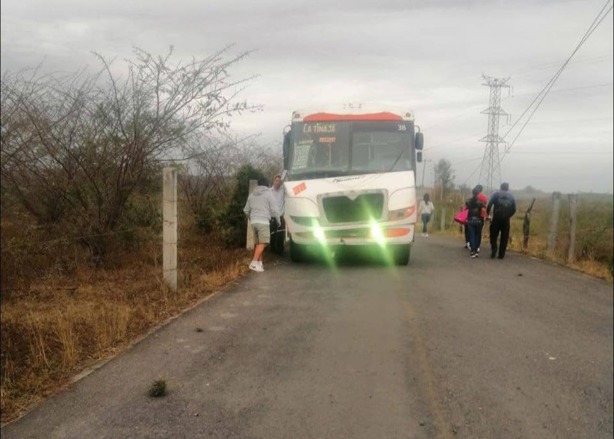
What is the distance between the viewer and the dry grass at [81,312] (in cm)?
A: 442

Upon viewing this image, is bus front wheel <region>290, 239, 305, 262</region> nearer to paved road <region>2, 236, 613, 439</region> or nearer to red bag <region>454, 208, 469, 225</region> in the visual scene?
paved road <region>2, 236, 613, 439</region>

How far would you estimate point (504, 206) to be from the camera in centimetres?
1141

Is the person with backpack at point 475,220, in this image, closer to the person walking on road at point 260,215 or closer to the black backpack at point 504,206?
the black backpack at point 504,206

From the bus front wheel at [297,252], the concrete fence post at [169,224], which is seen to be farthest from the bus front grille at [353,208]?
the concrete fence post at [169,224]

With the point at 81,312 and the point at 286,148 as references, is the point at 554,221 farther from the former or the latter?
the point at 81,312

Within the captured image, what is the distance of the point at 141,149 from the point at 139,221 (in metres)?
1.85

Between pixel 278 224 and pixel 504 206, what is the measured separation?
469cm

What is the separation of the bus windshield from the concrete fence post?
2770 millimetres

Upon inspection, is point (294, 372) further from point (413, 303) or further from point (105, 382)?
point (413, 303)

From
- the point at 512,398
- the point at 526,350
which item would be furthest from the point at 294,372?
the point at 526,350

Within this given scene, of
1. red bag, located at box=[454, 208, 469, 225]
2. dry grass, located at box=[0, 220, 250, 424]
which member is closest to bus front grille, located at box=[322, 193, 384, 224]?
dry grass, located at box=[0, 220, 250, 424]

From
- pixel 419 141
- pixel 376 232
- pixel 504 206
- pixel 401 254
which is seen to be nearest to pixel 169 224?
pixel 376 232

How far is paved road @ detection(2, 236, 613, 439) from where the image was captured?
11.8 feet

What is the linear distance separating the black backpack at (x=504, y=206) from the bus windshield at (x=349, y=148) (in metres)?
2.73
